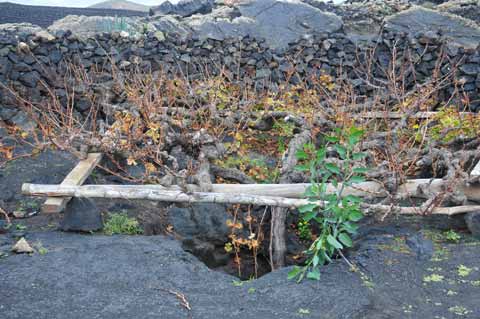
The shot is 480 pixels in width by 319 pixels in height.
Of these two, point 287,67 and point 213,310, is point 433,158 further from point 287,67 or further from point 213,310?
point 287,67

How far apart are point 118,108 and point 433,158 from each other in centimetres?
408

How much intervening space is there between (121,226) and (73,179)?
2.34ft

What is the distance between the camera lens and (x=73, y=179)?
552 cm

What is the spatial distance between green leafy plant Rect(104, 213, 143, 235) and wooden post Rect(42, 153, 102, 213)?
0.47m

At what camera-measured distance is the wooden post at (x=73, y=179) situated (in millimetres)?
5199

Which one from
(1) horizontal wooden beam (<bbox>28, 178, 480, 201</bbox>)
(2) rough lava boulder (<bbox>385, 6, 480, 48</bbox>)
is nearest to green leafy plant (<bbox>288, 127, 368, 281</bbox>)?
(1) horizontal wooden beam (<bbox>28, 178, 480, 201</bbox>)

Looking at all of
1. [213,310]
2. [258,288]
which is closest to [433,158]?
[258,288]

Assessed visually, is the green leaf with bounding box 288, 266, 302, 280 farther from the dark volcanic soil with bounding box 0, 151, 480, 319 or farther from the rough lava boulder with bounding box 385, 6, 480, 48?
the rough lava boulder with bounding box 385, 6, 480, 48

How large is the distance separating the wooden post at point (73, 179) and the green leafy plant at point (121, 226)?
47cm

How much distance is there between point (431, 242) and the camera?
16.3 ft

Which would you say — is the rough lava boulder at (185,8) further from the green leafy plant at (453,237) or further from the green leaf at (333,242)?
the green leaf at (333,242)

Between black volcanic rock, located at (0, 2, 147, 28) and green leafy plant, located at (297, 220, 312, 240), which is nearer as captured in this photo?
green leafy plant, located at (297, 220, 312, 240)

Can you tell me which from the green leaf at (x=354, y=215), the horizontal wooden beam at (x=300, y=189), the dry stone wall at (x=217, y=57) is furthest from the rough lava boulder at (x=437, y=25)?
the green leaf at (x=354, y=215)

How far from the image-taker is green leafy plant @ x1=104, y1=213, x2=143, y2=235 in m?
5.26
